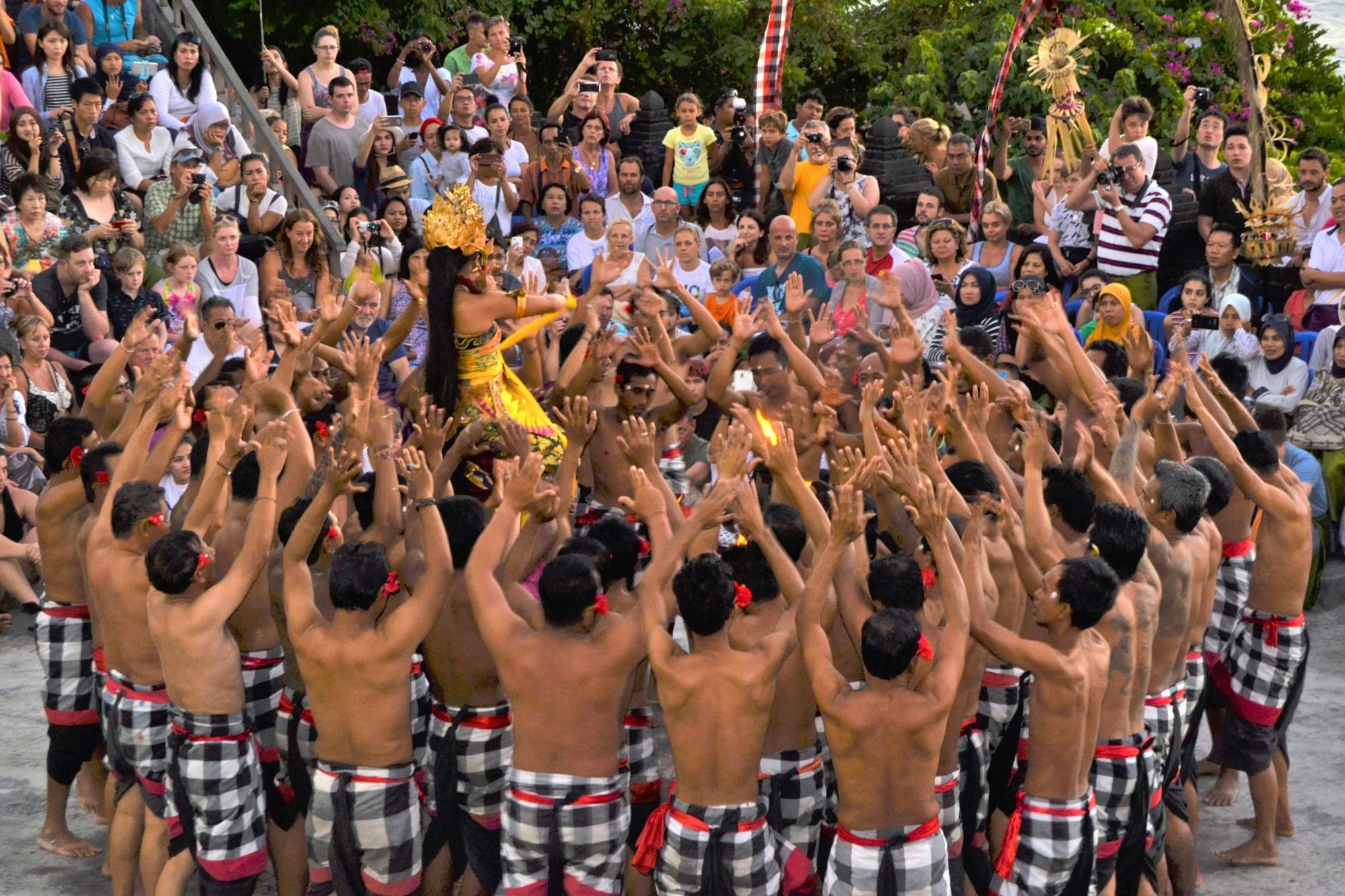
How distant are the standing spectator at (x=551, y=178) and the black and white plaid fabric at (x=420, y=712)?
7203mm

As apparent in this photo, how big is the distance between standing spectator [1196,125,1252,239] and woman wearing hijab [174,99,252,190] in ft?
23.3

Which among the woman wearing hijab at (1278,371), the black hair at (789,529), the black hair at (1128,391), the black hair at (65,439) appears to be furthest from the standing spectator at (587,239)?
the black hair at (789,529)

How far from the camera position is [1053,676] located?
5.77 meters

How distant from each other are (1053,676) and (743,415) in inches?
60.3

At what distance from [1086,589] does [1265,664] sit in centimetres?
209

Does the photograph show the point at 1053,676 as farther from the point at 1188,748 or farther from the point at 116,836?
the point at 116,836

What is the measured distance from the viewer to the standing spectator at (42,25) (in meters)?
12.8

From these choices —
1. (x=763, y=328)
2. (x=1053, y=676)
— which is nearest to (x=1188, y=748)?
(x=1053, y=676)

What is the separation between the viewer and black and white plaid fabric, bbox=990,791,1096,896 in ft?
19.3

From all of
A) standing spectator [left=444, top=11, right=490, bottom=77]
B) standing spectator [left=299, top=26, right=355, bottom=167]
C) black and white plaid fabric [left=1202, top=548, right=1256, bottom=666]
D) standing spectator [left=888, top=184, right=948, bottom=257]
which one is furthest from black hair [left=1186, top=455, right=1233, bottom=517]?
standing spectator [left=444, top=11, right=490, bottom=77]

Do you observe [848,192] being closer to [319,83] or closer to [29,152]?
[319,83]

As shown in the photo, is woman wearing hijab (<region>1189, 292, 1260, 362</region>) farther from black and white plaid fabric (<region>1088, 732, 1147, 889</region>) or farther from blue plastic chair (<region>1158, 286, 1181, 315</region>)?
black and white plaid fabric (<region>1088, 732, 1147, 889</region>)

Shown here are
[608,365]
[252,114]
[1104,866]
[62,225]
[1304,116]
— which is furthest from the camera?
[1304,116]

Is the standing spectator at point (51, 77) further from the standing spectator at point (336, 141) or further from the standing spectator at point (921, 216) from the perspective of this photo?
the standing spectator at point (921, 216)
